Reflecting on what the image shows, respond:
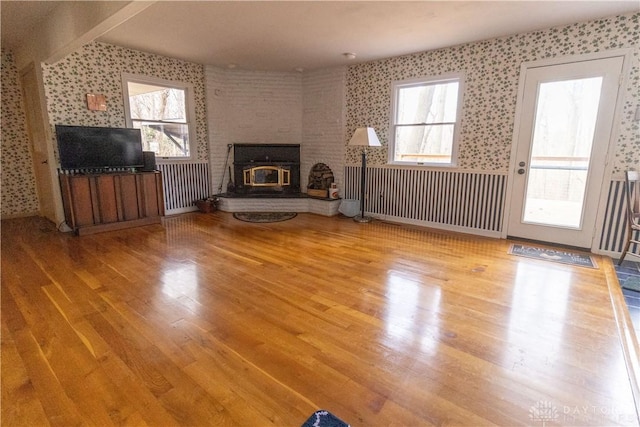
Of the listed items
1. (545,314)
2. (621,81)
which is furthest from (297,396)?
(621,81)

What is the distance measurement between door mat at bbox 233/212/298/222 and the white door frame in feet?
10.7

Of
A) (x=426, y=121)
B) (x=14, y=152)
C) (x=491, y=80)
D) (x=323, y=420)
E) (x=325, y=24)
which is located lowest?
(x=323, y=420)

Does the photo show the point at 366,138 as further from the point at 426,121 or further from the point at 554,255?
the point at 554,255

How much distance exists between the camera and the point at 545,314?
2.32 metres

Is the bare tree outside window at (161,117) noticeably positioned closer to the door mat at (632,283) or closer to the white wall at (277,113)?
the white wall at (277,113)

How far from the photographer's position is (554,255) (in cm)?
359

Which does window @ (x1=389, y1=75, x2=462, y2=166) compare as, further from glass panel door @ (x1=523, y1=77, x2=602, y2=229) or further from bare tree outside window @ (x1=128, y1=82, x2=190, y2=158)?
bare tree outside window @ (x1=128, y1=82, x2=190, y2=158)

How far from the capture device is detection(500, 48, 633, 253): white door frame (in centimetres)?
334

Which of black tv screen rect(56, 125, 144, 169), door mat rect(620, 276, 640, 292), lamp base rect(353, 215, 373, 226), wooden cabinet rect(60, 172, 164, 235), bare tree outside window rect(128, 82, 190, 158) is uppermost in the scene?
bare tree outside window rect(128, 82, 190, 158)

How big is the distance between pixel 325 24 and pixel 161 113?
319 centimetres

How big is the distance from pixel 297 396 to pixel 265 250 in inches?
90.1

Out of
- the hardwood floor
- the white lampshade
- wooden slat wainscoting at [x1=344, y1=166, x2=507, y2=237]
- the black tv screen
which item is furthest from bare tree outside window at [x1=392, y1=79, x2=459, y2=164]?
the black tv screen

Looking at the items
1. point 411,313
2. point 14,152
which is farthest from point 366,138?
point 14,152

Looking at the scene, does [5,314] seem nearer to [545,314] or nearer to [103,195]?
[103,195]
